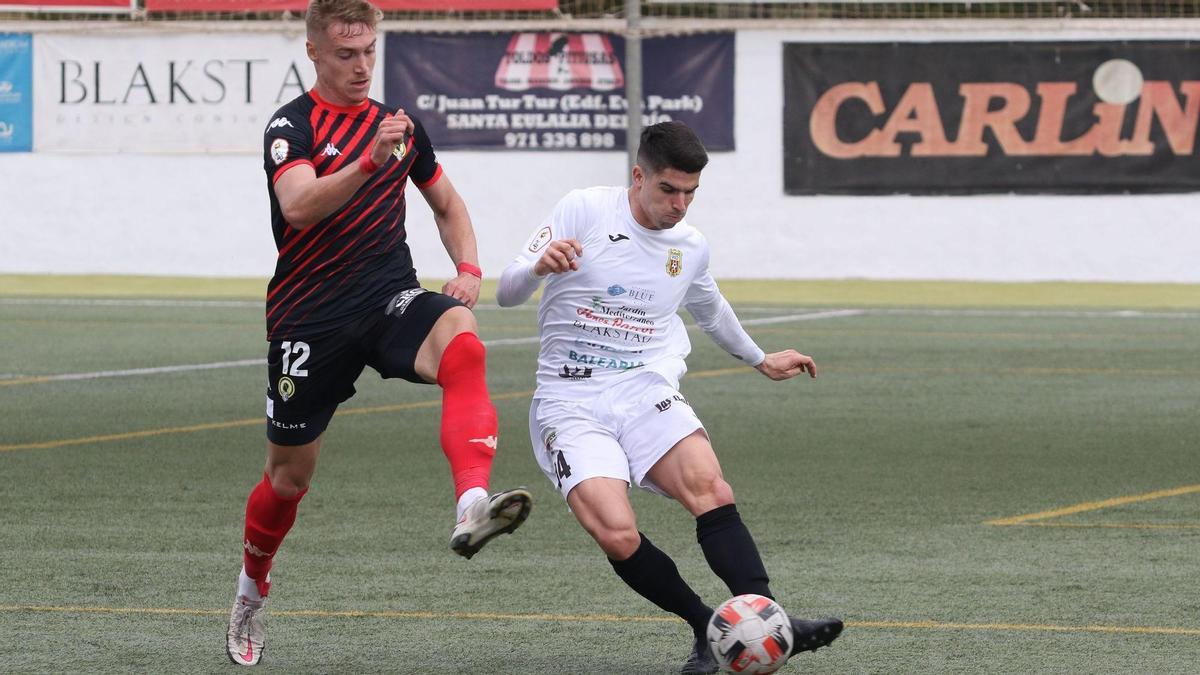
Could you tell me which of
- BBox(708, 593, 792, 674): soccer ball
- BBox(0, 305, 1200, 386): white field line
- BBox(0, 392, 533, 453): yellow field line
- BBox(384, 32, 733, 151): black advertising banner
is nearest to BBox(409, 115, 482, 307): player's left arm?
BBox(708, 593, 792, 674): soccer ball

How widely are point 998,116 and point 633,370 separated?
21.6m

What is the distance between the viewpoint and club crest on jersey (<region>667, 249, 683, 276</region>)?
22.0 feet

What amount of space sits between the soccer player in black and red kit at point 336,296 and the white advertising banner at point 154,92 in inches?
878

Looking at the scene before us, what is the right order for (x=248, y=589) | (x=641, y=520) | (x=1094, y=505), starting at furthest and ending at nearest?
(x=1094, y=505), (x=641, y=520), (x=248, y=589)

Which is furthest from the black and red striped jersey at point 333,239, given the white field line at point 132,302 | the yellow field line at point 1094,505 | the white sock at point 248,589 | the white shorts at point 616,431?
the white field line at point 132,302

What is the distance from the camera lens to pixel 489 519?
19.0 feet

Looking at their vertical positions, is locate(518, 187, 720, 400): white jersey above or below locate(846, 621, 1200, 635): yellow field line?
above

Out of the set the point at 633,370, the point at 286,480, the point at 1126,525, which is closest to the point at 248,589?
the point at 286,480

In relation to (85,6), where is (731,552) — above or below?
below

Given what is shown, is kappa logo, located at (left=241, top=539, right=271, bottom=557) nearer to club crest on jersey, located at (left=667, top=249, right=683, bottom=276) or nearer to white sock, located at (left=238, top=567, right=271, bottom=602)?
white sock, located at (left=238, top=567, right=271, bottom=602)

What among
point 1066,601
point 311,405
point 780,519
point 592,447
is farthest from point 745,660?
point 780,519

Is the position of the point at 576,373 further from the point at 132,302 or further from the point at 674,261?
the point at 132,302

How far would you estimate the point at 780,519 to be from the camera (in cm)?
972

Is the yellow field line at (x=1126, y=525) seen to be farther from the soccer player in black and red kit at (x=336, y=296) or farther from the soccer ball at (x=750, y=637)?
the soccer ball at (x=750, y=637)
